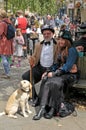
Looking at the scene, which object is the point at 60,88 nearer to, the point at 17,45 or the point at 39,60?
the point at 39,60

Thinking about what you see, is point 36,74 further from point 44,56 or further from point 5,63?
point 5,63

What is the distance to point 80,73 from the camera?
287 inches

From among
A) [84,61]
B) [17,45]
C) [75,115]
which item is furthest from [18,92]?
[17,45]

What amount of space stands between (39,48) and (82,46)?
92cm

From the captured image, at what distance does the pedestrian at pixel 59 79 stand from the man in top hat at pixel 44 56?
0.20m

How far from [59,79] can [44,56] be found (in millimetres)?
842

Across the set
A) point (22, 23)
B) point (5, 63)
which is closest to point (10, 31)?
point (5, 63)

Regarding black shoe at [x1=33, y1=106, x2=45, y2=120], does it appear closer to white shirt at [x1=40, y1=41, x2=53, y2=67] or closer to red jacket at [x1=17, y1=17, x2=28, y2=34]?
white shirt at [x1=40, y1=41, x2=53, y2=67]

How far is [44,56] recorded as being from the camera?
283 inches

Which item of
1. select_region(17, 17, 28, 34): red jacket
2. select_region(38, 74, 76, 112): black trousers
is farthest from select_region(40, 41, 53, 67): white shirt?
select_region(17, 17, 28, 34): red jacket

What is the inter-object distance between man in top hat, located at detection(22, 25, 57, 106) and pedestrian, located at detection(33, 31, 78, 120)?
20 cm

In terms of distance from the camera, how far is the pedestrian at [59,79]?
637 centimetres

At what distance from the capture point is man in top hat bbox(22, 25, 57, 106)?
283 inches

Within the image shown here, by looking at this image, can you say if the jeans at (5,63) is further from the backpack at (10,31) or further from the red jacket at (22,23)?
the red jacket at (22,23)
